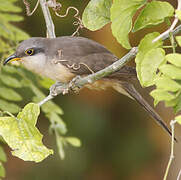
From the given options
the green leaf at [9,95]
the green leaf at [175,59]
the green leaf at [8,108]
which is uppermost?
the green leaf at [175,59]

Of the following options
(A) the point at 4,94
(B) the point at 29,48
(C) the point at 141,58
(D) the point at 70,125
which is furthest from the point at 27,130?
(D) the point at 70,125

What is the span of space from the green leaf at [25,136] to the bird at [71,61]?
1235mm

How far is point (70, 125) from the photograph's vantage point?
5578mm

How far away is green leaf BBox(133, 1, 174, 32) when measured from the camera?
163 centimetres

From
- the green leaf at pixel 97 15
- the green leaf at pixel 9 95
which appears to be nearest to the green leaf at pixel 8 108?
the green leaf at pixel 9 95

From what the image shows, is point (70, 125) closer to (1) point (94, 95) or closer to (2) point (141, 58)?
(1) point (94, 95)

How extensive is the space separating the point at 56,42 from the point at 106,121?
2.78 metres

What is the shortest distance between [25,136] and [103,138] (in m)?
4.35

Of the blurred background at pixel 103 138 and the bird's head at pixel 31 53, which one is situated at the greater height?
the bird's head at pixel 31 53

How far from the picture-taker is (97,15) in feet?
6.36

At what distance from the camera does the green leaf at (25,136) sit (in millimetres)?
1741

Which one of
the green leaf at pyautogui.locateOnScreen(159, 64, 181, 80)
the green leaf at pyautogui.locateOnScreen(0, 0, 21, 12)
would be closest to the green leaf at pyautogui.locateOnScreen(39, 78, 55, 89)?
the green leaf at pyautogui.locateOnScreen(0, 0, 21, 12)

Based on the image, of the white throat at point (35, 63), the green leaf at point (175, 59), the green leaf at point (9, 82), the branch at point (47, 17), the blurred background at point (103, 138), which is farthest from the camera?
the blurred background at point (103, 138)

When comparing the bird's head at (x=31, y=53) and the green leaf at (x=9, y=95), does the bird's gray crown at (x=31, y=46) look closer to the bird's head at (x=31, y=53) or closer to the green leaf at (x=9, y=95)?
the bird's head at (x=31, y=53)
